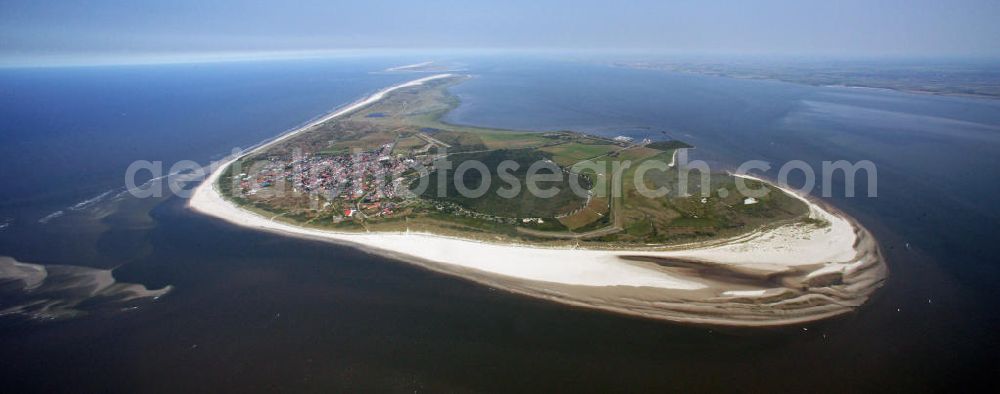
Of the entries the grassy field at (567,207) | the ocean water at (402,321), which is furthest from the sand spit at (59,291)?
the grassy field at (567,207)

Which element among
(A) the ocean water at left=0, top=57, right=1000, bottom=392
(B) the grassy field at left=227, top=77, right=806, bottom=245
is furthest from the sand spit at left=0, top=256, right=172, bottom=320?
(B) the grassy field at left=227, top=77, right=806, bottom=245

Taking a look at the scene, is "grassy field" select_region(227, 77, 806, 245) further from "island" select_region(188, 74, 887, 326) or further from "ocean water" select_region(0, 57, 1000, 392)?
"ocean water" select_region(0, 57, 1000, 392)

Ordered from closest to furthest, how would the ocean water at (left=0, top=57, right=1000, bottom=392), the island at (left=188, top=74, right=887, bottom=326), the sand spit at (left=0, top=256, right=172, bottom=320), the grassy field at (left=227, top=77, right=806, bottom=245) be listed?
the ocean water at (left=0, top=57, right=1000, bottom=392), the sand spit at (left=0, top=256, right=172, bottom=320), the island at (left=188, top=74, right=887, bottom=326), the grassy field at (left=227, top=77, right=806, bottom=245)

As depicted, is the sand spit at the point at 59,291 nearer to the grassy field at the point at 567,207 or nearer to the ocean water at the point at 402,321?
the ocean water at the point at 402,321

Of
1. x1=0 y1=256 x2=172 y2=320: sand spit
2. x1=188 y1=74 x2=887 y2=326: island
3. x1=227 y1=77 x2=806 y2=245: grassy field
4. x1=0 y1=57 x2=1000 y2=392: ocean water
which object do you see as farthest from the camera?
x1=227 y1=77 x2=806 y2=245: grassy field

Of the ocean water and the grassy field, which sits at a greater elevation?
the grassy field

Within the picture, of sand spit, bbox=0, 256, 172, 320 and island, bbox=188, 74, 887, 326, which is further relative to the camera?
island, bbox=188, 74, 887, 326

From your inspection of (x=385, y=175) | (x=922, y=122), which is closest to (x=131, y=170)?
(x=385, y=175)

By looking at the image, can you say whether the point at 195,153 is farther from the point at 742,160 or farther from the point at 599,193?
the point at 742,160

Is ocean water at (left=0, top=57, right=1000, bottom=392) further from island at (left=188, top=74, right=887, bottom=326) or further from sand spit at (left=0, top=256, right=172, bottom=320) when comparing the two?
island at (left=188, top=74, right=887, bottom=326)
